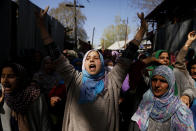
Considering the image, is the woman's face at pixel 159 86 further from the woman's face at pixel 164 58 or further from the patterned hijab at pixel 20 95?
the patterned hijab at pixel 20 95

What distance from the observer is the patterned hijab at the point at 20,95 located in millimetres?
1632

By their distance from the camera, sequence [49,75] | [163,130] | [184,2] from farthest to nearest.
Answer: [184,2], [49,75], [163,130]

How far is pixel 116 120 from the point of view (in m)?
1.71

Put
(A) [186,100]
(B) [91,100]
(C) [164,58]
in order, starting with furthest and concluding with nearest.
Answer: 1. (C) [164,58]
2. (A) [186,100]
3. (B) [91,100]

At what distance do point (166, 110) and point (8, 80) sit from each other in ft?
5.53

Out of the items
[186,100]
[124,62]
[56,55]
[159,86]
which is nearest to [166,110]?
[159,86]

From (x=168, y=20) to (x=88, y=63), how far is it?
1203 cm

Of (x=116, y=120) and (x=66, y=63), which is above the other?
(x=66, y=63)

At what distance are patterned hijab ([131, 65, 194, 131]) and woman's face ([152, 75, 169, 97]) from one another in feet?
0.10

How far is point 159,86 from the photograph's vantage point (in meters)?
1.74

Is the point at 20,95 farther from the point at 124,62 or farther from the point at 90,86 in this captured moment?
the point at 124,62

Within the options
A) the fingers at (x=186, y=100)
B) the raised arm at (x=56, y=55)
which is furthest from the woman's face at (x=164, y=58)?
the raised arm at (x=56, y=55)

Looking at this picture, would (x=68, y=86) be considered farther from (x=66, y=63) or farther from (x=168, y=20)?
(x=168, y=20)

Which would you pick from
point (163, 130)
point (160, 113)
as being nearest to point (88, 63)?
point (160, 113)
